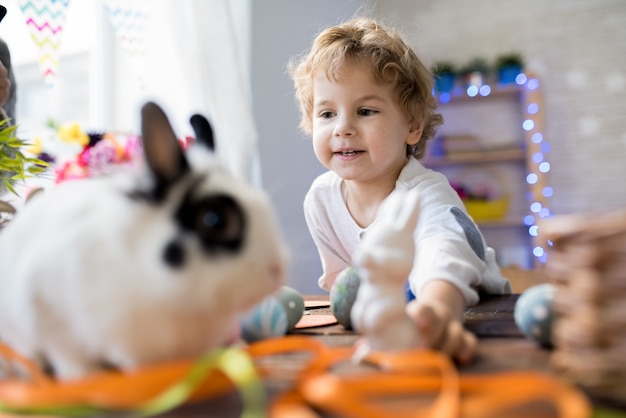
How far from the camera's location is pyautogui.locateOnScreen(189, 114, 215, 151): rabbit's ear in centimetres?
56

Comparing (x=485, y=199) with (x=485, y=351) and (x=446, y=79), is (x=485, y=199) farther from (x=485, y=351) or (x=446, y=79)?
(x=485, y=351)

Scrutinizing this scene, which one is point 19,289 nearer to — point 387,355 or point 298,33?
point 387,355

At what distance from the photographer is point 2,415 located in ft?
1.52

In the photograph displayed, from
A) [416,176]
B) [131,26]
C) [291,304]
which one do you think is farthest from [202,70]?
[291,304]

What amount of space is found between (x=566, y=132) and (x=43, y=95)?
3347mm

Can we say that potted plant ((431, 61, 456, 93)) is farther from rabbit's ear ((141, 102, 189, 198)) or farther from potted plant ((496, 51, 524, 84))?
rabbit's ear ((141, 102, 189, 198))

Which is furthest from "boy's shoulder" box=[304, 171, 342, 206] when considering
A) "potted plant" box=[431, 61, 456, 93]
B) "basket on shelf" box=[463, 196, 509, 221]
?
"potted plant" box=[431, 61, 456, 93]

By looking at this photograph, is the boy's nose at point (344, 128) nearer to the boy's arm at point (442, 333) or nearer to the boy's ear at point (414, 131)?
the boy's ear at point (414, 131)

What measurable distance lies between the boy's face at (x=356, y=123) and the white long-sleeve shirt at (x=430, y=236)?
8 cm

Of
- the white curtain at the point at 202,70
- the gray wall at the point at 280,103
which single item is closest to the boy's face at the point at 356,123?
the white curtain at the point at 202,70

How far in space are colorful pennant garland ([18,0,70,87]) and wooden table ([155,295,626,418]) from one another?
1201 millimetres

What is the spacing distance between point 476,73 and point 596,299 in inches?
143

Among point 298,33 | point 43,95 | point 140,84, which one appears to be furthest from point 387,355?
point 298,33

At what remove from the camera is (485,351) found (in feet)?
1.98
